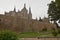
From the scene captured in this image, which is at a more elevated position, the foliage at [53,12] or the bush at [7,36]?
the foliage at [53,12]

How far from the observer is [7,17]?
36594 mm

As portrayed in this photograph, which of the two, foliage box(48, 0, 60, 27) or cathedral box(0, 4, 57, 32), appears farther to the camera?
foliage box(48, 0, 60, 27)

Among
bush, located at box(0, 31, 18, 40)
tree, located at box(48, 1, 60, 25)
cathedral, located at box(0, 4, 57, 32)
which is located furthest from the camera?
tree, located at box(48, 1, 60, 25)

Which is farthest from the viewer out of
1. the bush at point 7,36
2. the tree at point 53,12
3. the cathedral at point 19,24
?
the tree at point 53,12

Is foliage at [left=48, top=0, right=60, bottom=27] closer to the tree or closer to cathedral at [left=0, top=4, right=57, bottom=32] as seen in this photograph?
the tree

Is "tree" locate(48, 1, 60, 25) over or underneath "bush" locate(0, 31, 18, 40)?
over

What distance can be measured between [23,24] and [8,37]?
72.4ft

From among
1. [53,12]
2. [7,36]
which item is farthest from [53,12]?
[7,36]

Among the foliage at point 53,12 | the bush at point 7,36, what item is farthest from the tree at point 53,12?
the bush at point 7,36

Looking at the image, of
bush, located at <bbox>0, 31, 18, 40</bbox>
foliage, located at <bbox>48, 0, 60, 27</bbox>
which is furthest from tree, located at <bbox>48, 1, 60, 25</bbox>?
bush, located at <bbox>0, 31, 18, 40</bbox>

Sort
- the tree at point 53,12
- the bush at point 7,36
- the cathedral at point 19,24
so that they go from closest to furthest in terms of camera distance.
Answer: the bush at point 7,36, the cathedral at point 19,24, the tree at point 53,12

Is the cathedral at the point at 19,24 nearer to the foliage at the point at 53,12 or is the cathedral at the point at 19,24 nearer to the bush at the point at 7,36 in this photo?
the foliage at the point at 53,12

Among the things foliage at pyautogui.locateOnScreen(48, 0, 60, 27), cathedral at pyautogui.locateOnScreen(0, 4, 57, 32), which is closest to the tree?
foliage at pyautogui.locateOnScreen(48, 0, 60, 27)

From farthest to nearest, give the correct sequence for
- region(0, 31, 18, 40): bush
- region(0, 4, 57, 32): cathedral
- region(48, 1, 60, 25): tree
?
1. region(48, 1, 60, 25): tree
2. region(0, 4, 57, 32): cathedral
3. region(0, 31, 18, 40): bush
